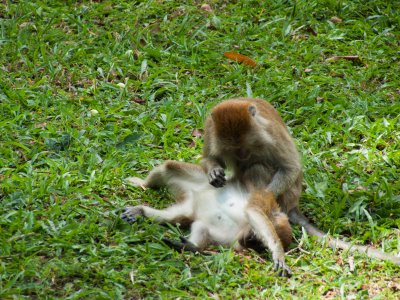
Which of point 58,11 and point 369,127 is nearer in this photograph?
point 369,127

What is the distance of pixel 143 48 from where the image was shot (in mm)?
9258

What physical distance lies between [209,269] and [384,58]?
177 inches

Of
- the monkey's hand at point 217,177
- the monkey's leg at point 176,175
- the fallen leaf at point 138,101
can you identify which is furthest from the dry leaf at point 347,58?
→ the monkey's hand at point 217,177

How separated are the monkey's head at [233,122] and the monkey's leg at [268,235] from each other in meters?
0.59

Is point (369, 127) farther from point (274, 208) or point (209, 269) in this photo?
point (209, 269)

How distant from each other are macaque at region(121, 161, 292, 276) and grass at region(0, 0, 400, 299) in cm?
13

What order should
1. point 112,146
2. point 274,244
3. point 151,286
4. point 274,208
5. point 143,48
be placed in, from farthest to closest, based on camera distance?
point 143,48 < point 112,146 < point 274,208 < point 274,244 < point 151,286

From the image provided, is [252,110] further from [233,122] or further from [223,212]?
[223,212]

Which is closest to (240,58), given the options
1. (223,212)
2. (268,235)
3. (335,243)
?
(223,212)

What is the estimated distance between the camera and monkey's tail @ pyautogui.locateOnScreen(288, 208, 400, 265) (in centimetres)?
612

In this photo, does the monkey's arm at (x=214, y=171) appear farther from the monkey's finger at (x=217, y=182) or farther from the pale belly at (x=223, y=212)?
the pale belly at (x=223, y=212)

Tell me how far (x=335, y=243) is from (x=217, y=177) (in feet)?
3.59

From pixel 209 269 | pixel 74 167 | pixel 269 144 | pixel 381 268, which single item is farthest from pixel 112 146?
pixel 381 268

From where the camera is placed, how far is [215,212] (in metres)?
6.55
